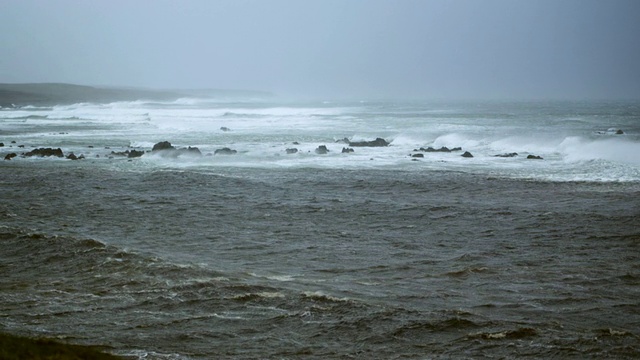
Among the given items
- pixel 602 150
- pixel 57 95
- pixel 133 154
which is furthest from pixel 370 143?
pixel 57 95

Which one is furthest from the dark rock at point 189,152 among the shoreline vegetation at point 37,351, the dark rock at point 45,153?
the shoreline vegetation at point 37,351

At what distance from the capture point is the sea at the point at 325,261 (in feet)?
26.7

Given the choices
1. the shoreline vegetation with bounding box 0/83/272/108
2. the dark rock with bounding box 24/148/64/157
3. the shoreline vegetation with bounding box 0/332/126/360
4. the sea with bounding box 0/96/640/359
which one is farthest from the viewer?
the shoreline vegetation with bounding box 0/83/272/108

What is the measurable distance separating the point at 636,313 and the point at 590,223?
21.0 ft

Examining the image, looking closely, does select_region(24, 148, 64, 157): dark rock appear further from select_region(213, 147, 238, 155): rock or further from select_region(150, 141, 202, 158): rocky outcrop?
select_region(213, 147, 238, 155): rock

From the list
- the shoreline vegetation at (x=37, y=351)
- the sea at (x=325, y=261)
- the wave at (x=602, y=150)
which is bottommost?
the sea at (x=325, y=261)

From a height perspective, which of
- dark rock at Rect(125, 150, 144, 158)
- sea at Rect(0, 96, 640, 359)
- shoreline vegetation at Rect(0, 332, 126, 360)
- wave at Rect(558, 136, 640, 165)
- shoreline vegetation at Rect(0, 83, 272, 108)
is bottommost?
sea at Rect(0, 96, 640, 359)

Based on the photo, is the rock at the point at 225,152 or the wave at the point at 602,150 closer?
the wave at the point at 602,150

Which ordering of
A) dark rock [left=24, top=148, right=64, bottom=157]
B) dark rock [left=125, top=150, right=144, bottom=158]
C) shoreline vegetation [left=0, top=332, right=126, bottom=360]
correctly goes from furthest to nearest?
dark rock [left=125, top=150, right=144, bottom=158] < dark rock [left=24, top=148, right=64, bottom=157] < shoreline vegetation [left=0, top=332, right=126, bottom=360]

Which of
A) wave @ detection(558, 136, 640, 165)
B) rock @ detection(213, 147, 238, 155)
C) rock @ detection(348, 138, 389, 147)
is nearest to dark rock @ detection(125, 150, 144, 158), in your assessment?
rock @ detection(213, 147, 238, 155)

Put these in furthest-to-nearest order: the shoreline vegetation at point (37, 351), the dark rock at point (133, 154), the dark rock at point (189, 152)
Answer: the dark rock at point (189, 152) < the dark rock at point (133, 154) < the shoreline vegetation at point (37, 351)

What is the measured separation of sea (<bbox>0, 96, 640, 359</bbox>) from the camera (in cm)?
812

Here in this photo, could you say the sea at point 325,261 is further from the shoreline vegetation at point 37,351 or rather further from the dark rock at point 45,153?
the dark rock at point 45,153

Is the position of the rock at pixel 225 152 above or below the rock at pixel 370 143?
below
